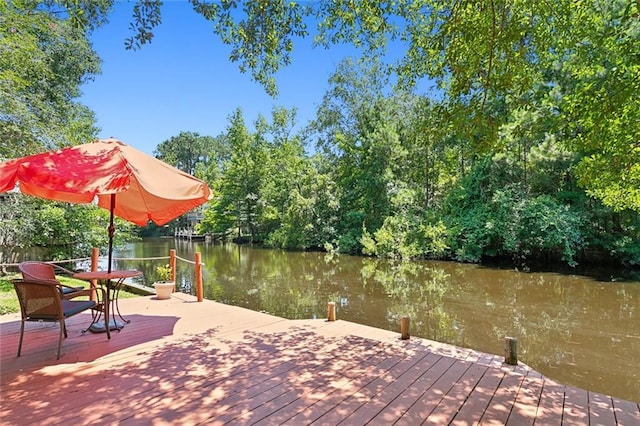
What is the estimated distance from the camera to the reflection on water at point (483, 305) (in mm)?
5816

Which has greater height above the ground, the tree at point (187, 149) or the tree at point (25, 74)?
the tree at point (187, 149)

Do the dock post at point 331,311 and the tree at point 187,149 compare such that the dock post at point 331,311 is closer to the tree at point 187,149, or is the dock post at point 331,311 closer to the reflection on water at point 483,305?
the reflection on water at point 483,305

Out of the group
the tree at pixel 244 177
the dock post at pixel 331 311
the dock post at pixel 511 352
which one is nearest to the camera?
the dock post at pixel 511 352

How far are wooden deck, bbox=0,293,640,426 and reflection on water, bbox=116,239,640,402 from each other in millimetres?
3034

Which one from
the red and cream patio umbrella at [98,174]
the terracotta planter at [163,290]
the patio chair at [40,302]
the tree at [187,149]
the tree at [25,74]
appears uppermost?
the tree at [187,149]

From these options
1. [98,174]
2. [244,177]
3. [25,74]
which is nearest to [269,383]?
[98,174]

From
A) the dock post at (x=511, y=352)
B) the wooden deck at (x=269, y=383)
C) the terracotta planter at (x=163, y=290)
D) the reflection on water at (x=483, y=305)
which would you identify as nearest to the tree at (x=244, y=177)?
the reflection on water at (x=483, y=305)

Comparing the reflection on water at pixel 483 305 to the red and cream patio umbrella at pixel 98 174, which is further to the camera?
the reflection on water at pixel 483 305

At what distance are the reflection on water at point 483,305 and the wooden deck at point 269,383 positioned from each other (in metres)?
3.03

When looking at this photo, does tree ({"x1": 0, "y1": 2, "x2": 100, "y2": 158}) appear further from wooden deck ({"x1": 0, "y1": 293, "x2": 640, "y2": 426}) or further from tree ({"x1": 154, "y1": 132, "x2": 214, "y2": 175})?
tree ({"x1": 154, "y1": 132, "x2": 214, "y2": 175})

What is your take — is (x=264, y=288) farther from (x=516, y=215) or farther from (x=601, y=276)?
(x=601, y=276)

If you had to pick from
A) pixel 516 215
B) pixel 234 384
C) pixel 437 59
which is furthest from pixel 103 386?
pixel 516 215

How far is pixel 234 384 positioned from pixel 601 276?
14.2 meters

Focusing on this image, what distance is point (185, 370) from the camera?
10.1ft
